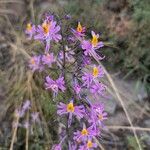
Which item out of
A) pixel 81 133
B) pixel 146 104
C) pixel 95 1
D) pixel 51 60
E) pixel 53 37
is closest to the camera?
pixel 53 37

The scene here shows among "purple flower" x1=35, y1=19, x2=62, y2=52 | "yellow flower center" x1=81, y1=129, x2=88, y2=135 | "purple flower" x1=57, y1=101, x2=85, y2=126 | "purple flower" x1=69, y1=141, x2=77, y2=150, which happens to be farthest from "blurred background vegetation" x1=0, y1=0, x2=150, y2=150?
"purple flower" x1=35, y1=19, x2=62, y2=52

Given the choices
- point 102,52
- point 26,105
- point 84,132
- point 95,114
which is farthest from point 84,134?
point 102,52

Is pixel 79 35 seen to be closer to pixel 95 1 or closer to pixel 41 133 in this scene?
pixel 41 133

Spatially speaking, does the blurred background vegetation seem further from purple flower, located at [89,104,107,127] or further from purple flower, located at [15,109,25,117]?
purple flower, located at [89,104,107,127]

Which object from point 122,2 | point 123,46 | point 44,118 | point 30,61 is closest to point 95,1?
point 122,2

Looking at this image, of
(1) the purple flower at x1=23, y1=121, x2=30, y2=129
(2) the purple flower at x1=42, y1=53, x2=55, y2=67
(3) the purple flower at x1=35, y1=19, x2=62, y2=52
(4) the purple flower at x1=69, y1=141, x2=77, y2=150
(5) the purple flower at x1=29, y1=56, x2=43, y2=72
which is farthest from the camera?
(1) the purple flower at x1=23, y1=121, x2=30, y2=129
